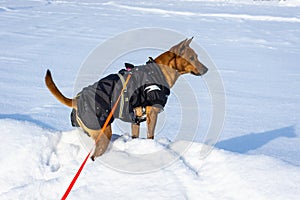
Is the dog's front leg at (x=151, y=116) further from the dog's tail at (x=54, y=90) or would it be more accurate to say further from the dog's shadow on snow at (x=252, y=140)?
the dog's shadow on snow at (x=252, y=140)

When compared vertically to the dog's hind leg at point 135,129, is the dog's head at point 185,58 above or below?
above

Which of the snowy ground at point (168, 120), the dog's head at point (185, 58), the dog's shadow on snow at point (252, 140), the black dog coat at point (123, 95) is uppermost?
the dog's head at point (185, 58)

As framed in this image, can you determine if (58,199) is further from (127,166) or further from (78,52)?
(78,52)

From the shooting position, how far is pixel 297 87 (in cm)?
503

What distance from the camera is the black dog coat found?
218 centimetres

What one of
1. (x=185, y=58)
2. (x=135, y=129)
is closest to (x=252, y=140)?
(x=185, y=58)

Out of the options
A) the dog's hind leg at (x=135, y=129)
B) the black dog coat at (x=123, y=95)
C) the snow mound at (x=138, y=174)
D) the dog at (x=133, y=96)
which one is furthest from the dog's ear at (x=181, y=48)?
the snow mound at (x=138, y=174)

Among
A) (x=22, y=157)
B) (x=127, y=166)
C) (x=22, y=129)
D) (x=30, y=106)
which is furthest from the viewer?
(x=30, y=106)

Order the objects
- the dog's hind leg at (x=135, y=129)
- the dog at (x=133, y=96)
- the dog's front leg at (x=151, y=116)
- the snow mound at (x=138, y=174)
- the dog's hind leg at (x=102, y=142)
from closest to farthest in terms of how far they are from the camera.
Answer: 1. the snow mound at (x=138, y=174)
2. the dog's hind leg at (x=102, y=142)
3. the dog at (x=133, y=96)
4. the dog's front leg at (x=151, y=116)
5. the dog's hind leg at (x=135, y=129)

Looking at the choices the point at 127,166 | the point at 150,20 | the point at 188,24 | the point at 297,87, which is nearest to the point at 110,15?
the point at 150,20

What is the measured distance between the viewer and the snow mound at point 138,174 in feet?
5.34

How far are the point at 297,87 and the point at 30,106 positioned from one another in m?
3.55

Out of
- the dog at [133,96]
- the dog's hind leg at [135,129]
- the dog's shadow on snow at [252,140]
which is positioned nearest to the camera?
the dog at [133,96]

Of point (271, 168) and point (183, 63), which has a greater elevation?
point (183, 63)
